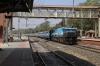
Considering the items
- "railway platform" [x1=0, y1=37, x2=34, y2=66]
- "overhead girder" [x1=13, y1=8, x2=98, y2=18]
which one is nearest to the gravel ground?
"railway platform" [x1=0, y1=37, x2=34, y2=66]

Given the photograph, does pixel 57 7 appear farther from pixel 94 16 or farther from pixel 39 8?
pixel 94 16

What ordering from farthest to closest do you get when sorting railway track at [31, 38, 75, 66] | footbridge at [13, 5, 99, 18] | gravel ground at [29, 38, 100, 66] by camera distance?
footbridge at [13, 5, 99, 18] < gravel ground at [29, 38, 100, 66] < railway track at [31, 38, 75, 66]

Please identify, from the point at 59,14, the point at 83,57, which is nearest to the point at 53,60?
the point at 83,57

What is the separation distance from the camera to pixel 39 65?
14.5m

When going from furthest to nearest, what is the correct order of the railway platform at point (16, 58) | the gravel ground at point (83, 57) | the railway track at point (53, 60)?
the gravel ground at point (83, 57) < the railway track at point (53, 60) < the railway platform at point (16, 58)

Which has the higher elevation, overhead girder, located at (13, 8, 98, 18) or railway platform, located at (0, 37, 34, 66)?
overhead girder, located at (13, 8, 98, 18)

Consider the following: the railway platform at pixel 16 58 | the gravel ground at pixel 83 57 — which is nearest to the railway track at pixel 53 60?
the gravel ground at pixel 83 57

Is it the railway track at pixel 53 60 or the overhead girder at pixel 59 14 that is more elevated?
the overhead girder at pixel 59 14

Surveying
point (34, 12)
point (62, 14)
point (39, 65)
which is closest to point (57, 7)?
point (62, 14)

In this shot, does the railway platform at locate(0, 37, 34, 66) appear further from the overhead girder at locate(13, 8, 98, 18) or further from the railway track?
the overhead girder at locate(13, 8, 98, 18)

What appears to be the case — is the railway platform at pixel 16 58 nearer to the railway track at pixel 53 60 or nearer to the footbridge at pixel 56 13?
the railway track at pixel 53 60

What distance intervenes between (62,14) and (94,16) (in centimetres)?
723

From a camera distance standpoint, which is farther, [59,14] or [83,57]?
[59,14]

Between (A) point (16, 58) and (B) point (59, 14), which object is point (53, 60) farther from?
(B) point (59, 14)
